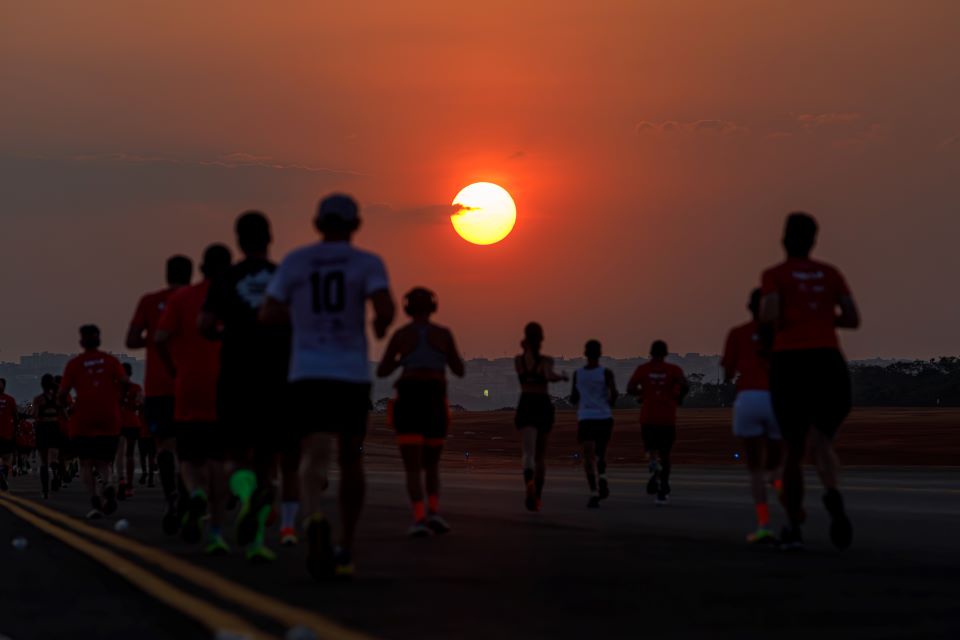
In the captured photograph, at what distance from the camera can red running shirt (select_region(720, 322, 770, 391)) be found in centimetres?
1397

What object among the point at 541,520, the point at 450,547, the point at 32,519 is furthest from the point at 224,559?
the point at 32,519

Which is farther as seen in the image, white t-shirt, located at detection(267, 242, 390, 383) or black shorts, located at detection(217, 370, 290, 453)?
black shorts, located at detection(217, 370, 290, 453)

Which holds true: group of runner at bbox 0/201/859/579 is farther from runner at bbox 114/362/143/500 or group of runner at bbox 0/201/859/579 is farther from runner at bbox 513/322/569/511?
Answer: runner at bbox 114/362/143/500

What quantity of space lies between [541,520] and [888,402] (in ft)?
359

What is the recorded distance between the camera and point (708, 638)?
7.11 meters

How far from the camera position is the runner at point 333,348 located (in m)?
9.55

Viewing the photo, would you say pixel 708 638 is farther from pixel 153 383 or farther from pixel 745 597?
pixel 153 383

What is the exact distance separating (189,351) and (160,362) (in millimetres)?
1675

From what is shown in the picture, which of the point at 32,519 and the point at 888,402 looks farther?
the point at 888,402

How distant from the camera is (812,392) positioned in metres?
11.8

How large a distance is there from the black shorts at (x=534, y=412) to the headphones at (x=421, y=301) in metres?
4.21

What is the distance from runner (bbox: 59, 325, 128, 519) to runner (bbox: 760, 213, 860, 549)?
333 inches

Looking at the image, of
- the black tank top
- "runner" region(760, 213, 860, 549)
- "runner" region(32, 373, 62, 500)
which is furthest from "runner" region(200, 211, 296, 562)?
"runner" region(32, 373, 62, 500)

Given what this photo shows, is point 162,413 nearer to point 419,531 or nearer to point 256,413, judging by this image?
point 419,531
